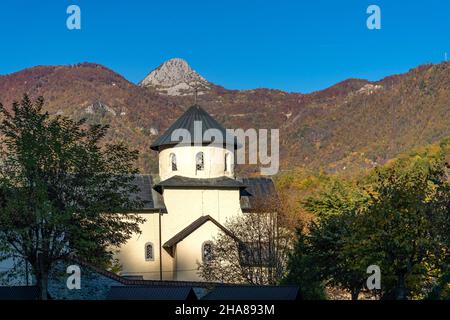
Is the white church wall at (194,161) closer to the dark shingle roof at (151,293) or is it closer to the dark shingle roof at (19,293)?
the dark shingle roof at (19,293)

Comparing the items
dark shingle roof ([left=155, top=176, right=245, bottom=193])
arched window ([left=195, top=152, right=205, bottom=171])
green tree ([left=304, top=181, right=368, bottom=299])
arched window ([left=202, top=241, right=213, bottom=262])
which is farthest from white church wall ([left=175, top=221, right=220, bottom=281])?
green tree ([left=304, top=181, right=368, bottom=299])

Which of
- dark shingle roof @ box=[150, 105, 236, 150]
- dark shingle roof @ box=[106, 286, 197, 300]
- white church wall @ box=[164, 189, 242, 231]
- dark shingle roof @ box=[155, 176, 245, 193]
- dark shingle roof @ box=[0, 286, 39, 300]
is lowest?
dark shingle roof @ box=[0, 286, 39, 300]

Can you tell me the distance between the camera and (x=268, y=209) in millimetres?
37656

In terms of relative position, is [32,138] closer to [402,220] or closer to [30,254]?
[30,254]

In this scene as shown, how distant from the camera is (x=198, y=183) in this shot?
136 ft

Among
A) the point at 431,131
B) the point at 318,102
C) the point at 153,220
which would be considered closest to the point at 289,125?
the point at 318,102

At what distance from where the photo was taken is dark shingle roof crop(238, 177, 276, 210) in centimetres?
4238

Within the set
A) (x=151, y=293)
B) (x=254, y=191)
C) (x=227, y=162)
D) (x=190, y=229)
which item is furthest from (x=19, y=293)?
(x=254, y=191)

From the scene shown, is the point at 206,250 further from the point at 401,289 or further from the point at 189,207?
the point at 401,289

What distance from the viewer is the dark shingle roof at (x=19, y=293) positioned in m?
26.0

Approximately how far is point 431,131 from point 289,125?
50.4 m

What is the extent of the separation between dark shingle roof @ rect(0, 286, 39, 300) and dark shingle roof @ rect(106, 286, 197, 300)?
376 centimetres

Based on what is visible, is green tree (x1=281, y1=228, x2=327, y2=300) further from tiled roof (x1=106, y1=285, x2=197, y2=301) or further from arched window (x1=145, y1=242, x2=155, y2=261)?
arched window (x1=145, y1=242, x2=155, y2=261)

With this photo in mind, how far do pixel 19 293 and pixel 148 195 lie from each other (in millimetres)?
16224
